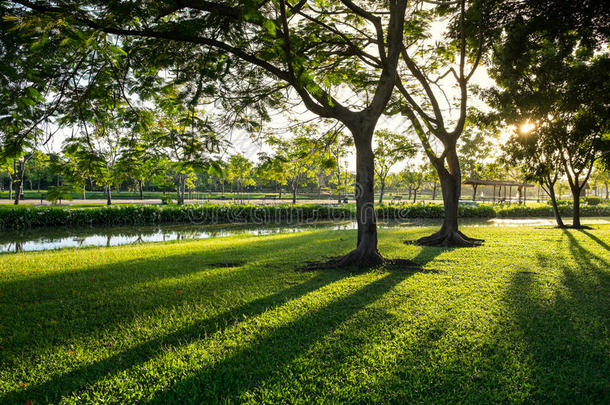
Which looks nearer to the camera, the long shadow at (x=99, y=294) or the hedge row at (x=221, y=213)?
the long shadow at (x=99, y=294)

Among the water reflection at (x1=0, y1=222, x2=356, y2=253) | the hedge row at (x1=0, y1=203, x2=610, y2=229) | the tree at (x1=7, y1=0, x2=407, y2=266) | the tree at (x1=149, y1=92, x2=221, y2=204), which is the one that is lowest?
the water reflection at (x1=0, y1=222, x2=356, y2=253)

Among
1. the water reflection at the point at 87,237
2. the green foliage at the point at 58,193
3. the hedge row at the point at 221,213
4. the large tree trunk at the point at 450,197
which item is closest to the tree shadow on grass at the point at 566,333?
the large tree trunk at the point at 450,197

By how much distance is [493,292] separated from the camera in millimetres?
5012

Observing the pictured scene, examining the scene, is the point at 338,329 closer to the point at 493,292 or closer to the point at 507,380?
the point at 507,380

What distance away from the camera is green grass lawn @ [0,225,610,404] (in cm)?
258

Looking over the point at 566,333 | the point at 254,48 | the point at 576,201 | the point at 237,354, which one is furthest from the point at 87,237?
the point at 576,201

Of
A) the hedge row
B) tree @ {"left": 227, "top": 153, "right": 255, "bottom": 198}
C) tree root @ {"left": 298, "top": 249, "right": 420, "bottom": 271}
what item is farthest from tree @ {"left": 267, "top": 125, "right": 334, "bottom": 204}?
the hedge row

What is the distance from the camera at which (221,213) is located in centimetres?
2234

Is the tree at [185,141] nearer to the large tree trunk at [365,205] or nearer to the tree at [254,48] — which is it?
the tree at [254,48]

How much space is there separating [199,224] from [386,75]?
16.6 metres

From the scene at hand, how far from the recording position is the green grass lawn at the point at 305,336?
101 inches

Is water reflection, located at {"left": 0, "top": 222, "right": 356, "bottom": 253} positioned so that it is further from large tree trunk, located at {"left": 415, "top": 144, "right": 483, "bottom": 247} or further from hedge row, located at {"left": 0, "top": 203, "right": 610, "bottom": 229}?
large tree trunk, located at {"left": 415, "top": 144, "right": 483, "bottom": 247}

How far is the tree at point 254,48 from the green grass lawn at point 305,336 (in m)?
2.65

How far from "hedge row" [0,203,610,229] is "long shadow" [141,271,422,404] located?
702 inches
